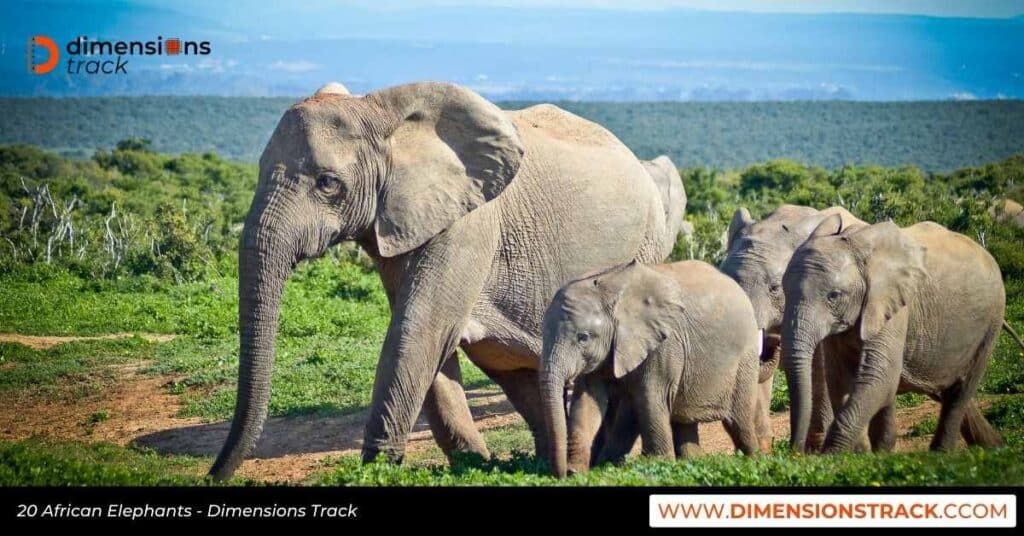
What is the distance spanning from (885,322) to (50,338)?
34.0ft

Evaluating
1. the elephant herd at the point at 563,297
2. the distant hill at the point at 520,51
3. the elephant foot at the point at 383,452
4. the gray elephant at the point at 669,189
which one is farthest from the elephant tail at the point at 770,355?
the distant hill at the point at 520,51

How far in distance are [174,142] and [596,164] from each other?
295ft

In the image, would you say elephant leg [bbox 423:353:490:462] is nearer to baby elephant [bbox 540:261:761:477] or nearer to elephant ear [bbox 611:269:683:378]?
baby elephant [bbox 540:261:761:477]

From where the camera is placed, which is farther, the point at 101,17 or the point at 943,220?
the point at 101,17

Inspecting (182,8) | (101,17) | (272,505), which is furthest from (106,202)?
(182,8)

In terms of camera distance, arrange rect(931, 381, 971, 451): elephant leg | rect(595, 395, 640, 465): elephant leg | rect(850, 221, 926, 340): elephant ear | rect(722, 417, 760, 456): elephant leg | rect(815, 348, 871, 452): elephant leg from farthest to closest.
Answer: rect(931, 381, 971, 451): elephant leg < rect(815, 348, 871, 452): elephant leg < rect(722, 417, 760, 456): elephant leg < rect(850, 221, 926, 340): elephant ear < rect(595, 395, 640, 465): elephant leg

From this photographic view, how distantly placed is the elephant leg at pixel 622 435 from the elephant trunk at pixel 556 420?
80 centimetres

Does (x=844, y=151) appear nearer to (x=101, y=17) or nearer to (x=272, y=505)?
(x=101, y=17)

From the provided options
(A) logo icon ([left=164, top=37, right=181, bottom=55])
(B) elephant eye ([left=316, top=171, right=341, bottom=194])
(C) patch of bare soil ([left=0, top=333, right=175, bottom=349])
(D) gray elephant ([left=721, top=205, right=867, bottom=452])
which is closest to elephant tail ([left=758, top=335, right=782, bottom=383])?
(D) gray elephant ([left=721, top=205, right=867, bottom=452])

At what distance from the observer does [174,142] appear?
96875 millimetres

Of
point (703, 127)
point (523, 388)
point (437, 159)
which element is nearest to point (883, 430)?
point (523, 388)

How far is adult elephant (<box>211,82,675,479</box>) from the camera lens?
28.6 feet

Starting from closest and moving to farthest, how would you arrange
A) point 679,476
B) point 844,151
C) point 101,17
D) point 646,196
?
point 679,476 < point 646,196 < point 844,151 < point 101,17

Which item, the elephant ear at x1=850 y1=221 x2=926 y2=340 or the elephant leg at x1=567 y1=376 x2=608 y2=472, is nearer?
the elephant leg at x1=567 y1=376 x2=608 y2=472
